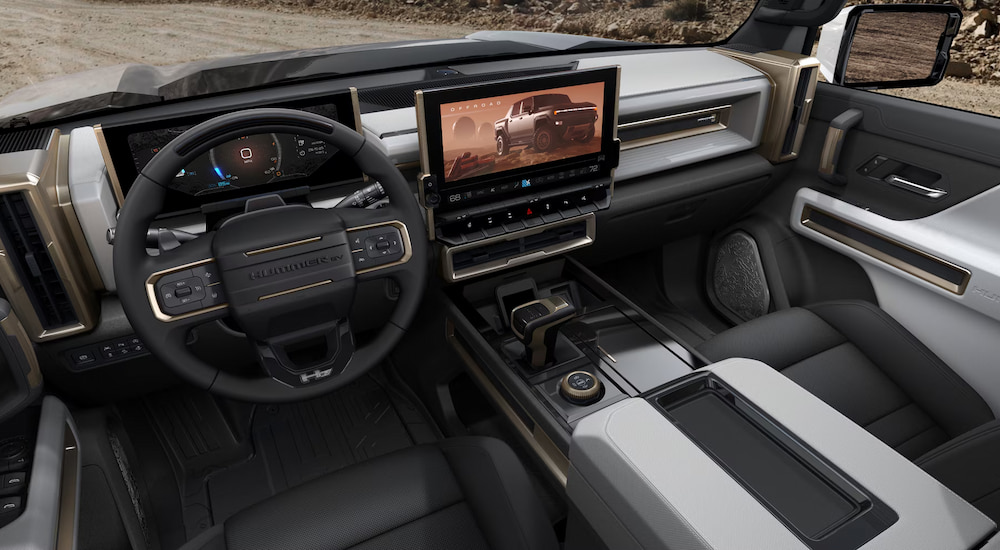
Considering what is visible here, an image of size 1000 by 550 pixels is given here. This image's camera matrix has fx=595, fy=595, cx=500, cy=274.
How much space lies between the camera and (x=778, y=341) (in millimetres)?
1770

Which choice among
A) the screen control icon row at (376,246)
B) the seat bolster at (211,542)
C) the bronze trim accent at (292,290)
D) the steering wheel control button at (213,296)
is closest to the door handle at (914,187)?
the screen control icon row at (376,246)

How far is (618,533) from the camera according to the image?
0.93 metres

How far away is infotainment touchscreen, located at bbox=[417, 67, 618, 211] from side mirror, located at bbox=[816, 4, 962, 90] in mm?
1122

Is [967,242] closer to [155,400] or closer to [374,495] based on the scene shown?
[374,495]

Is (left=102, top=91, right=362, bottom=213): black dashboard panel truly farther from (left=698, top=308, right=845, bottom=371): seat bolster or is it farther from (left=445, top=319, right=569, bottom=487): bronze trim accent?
(left=698, top=308, right=845, bottom=371): seat bolster

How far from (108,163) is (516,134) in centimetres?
93

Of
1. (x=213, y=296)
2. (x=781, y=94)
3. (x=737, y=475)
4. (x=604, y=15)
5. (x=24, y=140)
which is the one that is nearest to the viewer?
(x=737, y=475)

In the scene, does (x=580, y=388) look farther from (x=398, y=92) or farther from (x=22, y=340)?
(x=22, y=340)

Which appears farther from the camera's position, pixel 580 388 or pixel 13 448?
pixel 580 388

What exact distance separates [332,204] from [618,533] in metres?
1.00

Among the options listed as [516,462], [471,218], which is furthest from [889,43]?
[516,462]

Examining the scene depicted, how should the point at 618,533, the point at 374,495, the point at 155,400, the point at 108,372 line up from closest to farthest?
the point at 618,533
the point at 374,495
the point at 108,372
the point at 155,400

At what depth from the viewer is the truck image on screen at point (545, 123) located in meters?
1.55

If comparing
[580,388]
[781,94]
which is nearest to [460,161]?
[580,388]
